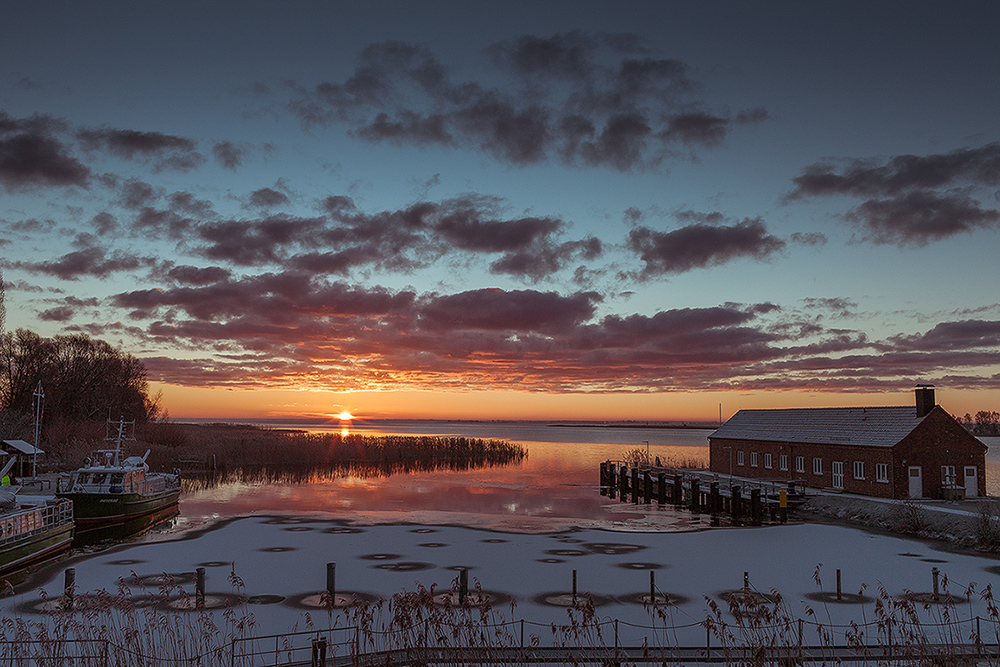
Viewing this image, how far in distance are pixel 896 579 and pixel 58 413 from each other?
4081 inches

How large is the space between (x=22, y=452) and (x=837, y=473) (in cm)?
6076

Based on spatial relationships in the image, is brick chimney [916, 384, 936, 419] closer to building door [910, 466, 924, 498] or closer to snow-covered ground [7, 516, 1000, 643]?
building door [910, 466, 924, 498]

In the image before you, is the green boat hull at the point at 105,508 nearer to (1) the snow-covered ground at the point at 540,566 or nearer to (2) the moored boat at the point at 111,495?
(2) the moored boat at the point at 111,495

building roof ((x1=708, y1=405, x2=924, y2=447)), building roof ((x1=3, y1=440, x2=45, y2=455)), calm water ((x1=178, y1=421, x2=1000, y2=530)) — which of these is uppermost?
building roof ((x1=708, y1=405, x2=924, y2=447))

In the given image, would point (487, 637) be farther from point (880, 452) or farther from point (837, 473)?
point (837, 473)

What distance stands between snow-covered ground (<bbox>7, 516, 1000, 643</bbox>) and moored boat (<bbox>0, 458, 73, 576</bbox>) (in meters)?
2.13

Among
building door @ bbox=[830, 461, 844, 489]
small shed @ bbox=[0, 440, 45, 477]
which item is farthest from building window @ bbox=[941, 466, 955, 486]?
small shed @ bbox=[0, 440, 45, 477]

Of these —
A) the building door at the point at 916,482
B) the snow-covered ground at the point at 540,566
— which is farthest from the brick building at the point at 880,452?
the snow-covered ground at the point at 540,566

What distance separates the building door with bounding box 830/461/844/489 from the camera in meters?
48.0

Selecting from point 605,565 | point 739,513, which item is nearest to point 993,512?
point 739,513

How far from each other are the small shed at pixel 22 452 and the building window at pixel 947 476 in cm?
6129

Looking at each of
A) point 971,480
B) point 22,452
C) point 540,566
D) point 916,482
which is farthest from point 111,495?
point 971,480

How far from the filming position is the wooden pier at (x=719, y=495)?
4419 centimetres

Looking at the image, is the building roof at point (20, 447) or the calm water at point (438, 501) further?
the building roof at point (20, 447)
